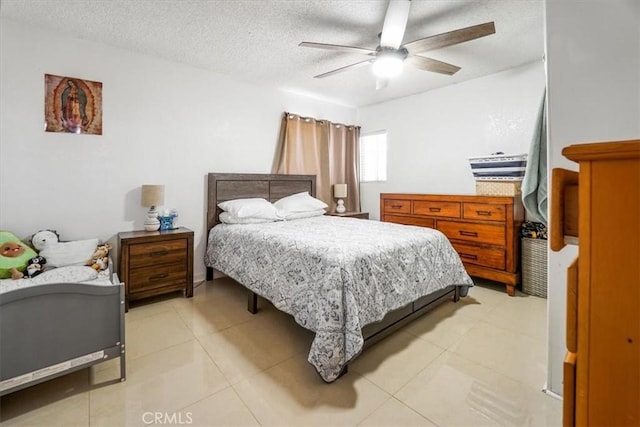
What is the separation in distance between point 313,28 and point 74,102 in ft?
7.35

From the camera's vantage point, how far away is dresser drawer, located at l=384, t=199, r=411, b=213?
12.3 feet

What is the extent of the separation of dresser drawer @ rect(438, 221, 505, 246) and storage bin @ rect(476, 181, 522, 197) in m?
0.34

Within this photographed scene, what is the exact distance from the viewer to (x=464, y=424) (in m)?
1.41

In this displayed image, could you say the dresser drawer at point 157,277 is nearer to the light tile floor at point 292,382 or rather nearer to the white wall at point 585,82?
the light tile floor at point 292,382

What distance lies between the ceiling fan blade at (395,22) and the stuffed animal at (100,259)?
2.86 meters

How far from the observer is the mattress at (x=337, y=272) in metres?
1.67

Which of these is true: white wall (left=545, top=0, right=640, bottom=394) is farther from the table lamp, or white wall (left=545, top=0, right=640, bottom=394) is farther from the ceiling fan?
the table lamp

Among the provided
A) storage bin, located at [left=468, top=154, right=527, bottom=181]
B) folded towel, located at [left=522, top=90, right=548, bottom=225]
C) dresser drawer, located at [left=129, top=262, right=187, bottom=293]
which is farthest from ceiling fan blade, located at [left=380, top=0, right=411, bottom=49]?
dresser drawer, located at [left=129, top=262, right=187, bottom=293]

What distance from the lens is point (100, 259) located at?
8.15 ft

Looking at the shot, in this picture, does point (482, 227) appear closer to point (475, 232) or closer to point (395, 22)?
point (475, 232)

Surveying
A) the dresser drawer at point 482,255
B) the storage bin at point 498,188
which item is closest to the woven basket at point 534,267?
the dresser drawer at point 482,255

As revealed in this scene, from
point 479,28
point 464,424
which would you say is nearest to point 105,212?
point 464,424

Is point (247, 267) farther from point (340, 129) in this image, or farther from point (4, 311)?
point (340, 129)

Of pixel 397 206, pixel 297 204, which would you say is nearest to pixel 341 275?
pixel 297 204
